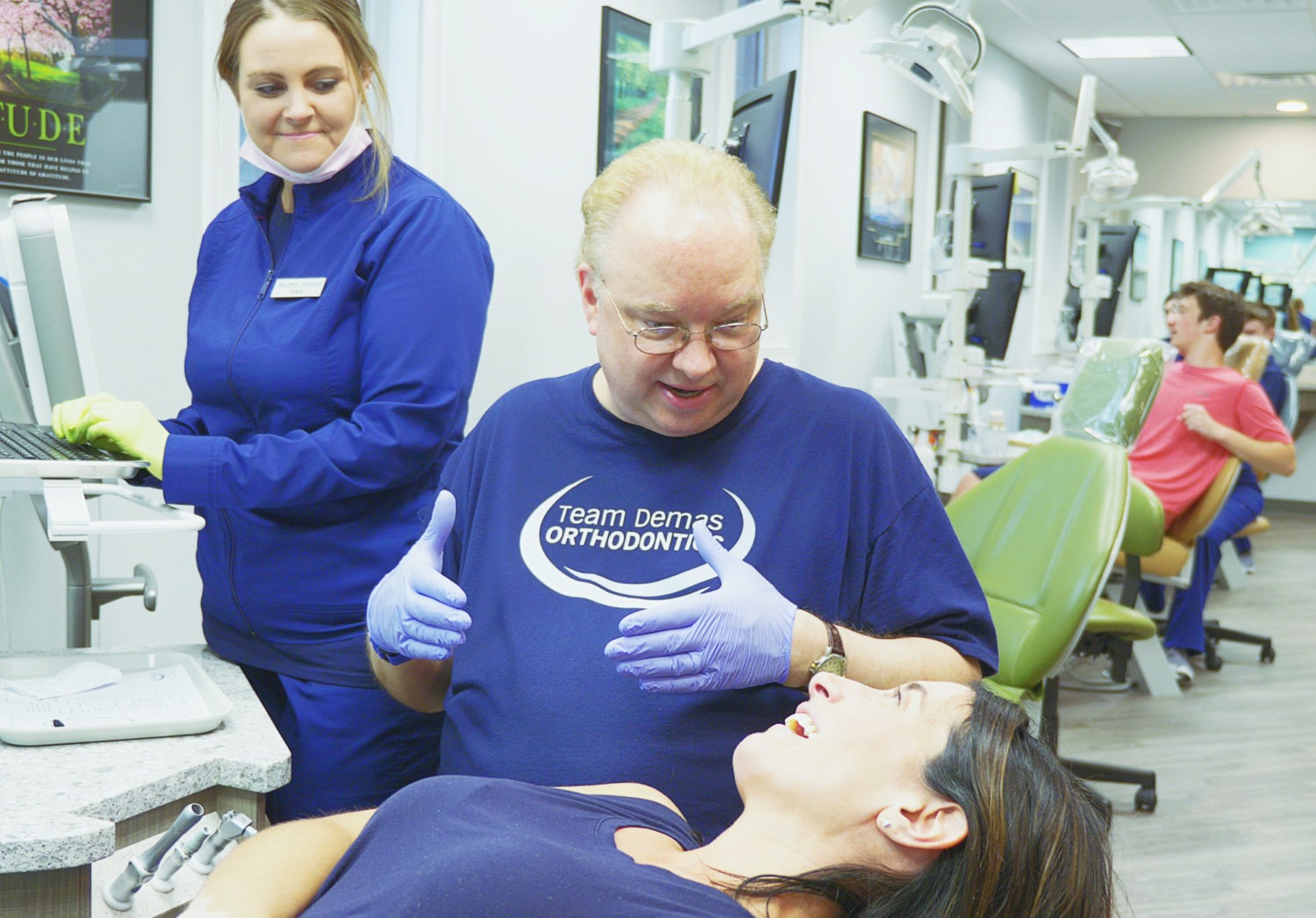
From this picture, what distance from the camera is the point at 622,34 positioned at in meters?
3.59

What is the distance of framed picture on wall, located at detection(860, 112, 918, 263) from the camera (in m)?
5.04

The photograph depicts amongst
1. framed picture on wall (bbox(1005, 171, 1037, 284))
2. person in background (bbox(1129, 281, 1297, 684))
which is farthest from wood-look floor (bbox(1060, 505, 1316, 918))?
framed picture on wall (bbox(1005, 171, 1037, 284))

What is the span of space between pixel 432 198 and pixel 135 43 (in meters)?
1.34

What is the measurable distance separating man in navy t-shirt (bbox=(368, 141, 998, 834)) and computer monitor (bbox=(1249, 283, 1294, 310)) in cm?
871

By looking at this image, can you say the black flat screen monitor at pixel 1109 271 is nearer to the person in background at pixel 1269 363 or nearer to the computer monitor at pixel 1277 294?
the person in background at pixel 1269 363

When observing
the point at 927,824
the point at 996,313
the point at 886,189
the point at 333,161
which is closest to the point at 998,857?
the point at 927,824

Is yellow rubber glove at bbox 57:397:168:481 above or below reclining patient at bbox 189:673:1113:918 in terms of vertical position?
above

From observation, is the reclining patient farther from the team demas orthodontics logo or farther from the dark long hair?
the team demas orthodontics logo

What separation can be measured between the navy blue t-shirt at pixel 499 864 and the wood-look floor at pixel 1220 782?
1.31m

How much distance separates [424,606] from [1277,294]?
1074 cm

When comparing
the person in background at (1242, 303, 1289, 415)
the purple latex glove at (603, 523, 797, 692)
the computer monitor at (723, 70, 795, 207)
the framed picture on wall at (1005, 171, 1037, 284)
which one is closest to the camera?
the purple latex glove at (603, 523, 797, 692)

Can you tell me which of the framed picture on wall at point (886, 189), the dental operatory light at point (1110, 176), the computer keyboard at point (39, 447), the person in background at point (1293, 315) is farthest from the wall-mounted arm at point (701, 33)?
the person in background at point (1293, 315)

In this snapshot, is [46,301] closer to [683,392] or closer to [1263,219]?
[683,392]

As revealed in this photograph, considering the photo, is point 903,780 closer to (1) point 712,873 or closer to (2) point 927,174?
(1) point 712,873
